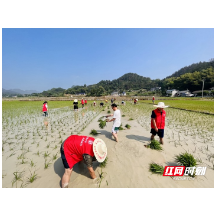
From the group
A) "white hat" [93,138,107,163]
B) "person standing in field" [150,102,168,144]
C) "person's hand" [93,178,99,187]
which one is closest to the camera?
"white hat" [93,138,107,163]

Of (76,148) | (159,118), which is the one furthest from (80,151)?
(159,118)

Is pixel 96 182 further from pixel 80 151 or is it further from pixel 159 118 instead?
pixel 159 118

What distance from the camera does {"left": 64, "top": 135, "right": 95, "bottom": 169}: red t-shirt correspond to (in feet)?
7.89

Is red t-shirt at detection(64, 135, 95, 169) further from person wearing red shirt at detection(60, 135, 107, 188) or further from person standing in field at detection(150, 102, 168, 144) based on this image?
person standing in field at detection(150, 102, 168, 144)

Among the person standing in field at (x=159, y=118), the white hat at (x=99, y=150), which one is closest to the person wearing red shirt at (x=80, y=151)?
the white hat at (x=99, y=150)

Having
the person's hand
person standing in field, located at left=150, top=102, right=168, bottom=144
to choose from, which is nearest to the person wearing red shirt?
the person's hand

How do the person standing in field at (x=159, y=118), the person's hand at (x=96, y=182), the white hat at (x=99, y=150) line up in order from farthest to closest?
the person standing in field at (x=159, y=118), the person's hand at (x=96, y=182), the white hat at (x=99, y=150)

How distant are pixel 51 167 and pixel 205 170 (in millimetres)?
4334

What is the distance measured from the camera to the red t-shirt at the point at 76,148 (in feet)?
7.89

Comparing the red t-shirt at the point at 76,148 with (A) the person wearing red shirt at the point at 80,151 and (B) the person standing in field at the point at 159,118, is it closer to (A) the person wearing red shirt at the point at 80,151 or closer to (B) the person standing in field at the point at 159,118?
(A) the person wearing red shirt at the point at 80,151

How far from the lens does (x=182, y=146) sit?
14.5ft
